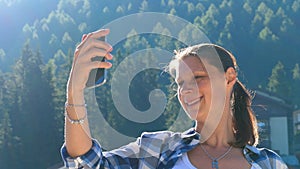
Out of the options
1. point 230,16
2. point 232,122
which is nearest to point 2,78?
point 230,16

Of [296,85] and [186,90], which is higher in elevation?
[186,90]

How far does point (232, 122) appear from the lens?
60.8 inches

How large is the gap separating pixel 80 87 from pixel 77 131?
0.11m

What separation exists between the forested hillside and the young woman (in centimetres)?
584

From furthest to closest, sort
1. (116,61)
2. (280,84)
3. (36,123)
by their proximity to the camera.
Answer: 1. (280,84)
2. (36,123)
3. (116,61)

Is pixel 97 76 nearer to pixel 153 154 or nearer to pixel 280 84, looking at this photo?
pixel 153 154

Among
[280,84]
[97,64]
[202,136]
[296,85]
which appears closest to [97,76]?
[97,64]

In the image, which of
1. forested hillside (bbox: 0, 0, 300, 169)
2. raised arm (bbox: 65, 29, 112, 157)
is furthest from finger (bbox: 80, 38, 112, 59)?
forested hillside (bbox: 0, 0, 300, 169)

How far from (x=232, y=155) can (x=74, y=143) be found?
56cm

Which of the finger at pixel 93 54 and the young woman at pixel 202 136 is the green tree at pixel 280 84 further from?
the finger at pixel 93 54

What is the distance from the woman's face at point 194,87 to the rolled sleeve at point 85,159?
30 cm

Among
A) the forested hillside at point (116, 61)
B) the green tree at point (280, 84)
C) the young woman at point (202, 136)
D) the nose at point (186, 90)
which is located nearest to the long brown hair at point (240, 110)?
the young woman at point (202, 136)

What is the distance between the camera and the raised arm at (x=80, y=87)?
1.02 meters

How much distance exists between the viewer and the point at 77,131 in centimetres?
109
